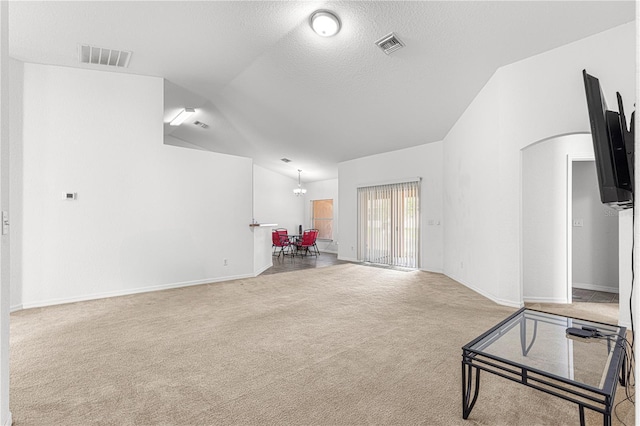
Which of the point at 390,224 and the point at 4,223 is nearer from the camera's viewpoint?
the point at 4,223

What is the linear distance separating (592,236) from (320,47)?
17.1ft

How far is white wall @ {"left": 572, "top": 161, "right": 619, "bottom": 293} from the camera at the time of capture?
4.89 metres

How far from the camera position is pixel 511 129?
4.02 m

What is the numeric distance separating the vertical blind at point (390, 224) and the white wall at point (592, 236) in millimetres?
2779

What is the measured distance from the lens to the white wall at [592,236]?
489 cm

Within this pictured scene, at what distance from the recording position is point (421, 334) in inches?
120

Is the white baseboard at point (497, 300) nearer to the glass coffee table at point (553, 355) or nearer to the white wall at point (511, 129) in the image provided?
the white wall at point (511, 129)

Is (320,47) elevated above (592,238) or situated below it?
above

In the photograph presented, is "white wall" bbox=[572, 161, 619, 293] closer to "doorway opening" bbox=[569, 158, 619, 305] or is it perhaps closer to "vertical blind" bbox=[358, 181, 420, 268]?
"doorway opening" bbox=[569, 158, 619, 305]

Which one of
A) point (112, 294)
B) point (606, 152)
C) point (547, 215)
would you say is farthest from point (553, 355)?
point (112, 294)

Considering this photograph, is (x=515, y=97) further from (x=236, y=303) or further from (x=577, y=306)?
(x=236, y=303)

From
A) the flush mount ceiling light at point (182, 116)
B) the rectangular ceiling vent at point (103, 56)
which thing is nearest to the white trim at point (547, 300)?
the rectangular ceiling vent at point (103, 56)

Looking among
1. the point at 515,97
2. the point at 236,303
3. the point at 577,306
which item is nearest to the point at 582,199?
the point at 577,306

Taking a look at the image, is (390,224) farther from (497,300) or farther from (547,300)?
(547,300)
